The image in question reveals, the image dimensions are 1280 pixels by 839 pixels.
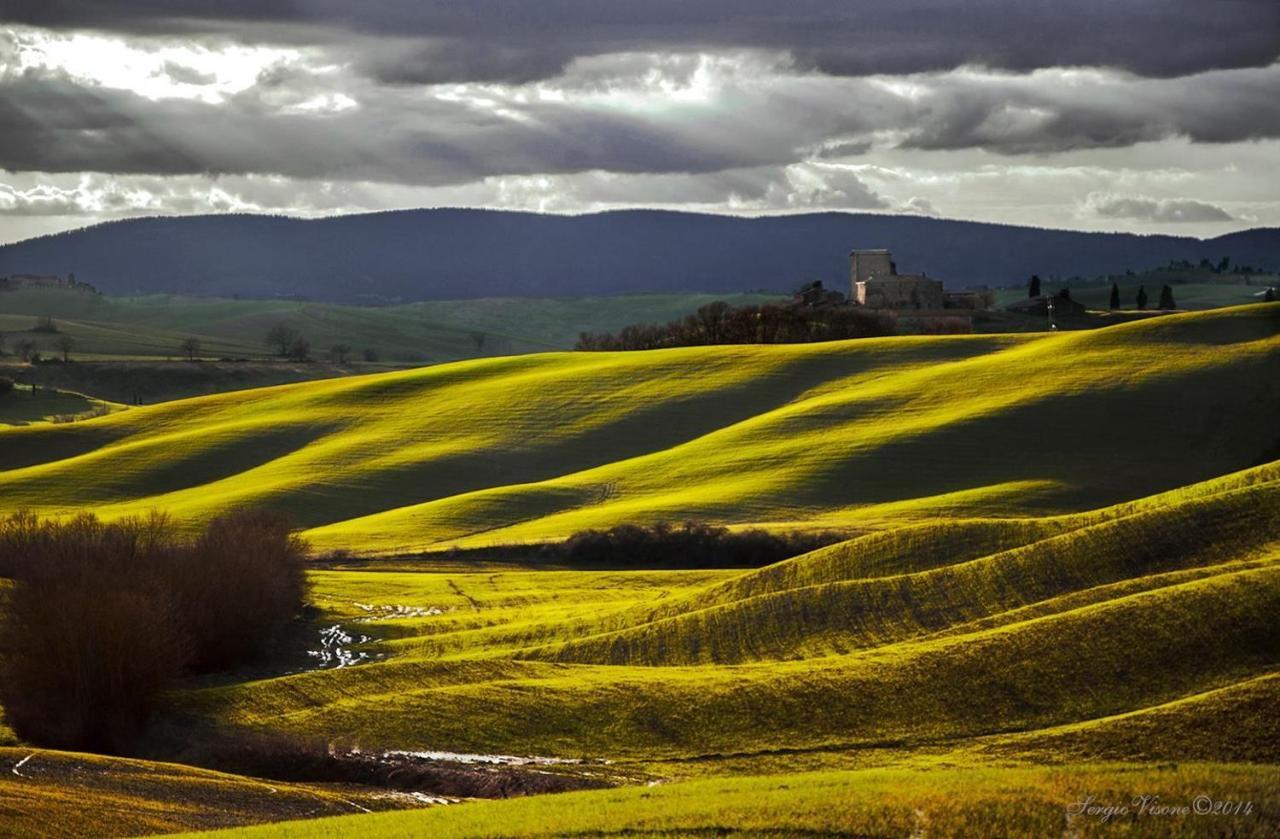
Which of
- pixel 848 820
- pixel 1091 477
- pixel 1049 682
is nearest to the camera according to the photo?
pixel 848 820

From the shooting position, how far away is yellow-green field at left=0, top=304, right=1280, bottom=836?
3600 centimetres

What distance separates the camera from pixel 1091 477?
94.4 metres

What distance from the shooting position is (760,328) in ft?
539

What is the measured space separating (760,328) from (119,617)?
385ft

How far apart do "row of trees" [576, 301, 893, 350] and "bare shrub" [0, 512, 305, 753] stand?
9429 centimetres

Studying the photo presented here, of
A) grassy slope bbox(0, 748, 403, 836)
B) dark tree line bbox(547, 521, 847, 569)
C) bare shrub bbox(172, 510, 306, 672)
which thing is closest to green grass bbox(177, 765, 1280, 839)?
grassy slope bbox(0, 748, 403, 836)

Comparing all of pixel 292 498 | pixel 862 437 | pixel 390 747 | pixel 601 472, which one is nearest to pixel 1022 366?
pixel 862 437

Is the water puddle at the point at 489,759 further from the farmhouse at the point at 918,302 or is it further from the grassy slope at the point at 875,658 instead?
the farmhouse at the point at 918,302

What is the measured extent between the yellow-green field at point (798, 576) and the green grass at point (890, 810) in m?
0.12

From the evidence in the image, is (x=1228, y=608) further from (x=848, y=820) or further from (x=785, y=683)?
(x=848, y=820)

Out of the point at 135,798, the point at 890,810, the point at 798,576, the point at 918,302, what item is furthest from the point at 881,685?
the point at 918,302

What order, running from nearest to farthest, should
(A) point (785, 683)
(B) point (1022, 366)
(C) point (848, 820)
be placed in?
(C) point (848, 820), (A) point (785, 683), (B) point (1022, 366)

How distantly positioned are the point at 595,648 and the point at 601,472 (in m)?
49.2

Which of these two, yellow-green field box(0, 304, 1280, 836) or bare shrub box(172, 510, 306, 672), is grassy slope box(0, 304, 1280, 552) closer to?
yellow-green field box(0, 304, 1280, 836)
